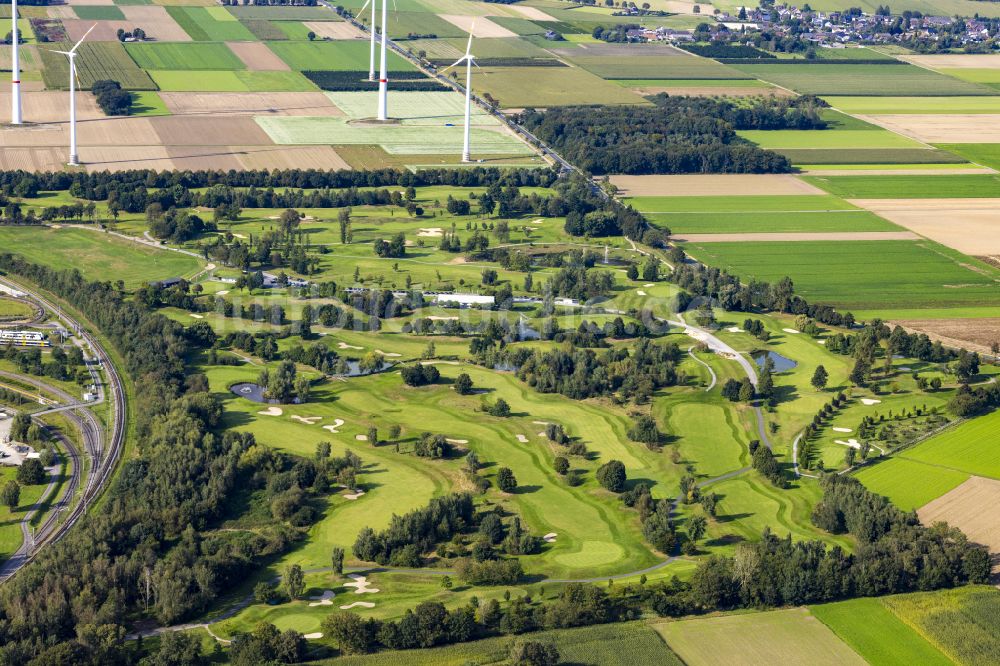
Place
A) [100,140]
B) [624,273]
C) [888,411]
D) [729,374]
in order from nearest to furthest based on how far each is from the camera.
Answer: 1. [888,411]
2. [729,374]
3. [624,273]
4. [100,140]

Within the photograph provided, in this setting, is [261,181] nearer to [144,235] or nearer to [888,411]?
[144,235]

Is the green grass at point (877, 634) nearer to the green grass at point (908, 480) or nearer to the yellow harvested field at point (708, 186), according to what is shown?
the green grass at point (908, 480)

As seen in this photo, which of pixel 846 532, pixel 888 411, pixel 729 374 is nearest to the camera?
pixel 846 532

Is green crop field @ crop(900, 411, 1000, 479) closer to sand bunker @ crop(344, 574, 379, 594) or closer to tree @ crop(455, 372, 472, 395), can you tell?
tree @ crop(455, 372, 472, 395)

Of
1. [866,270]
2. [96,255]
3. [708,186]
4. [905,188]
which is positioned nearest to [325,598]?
[96,255]

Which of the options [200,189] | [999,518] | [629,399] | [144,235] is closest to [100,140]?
[200,189]

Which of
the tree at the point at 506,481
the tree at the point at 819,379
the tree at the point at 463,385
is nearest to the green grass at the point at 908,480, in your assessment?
the tree at the point at 819,379
